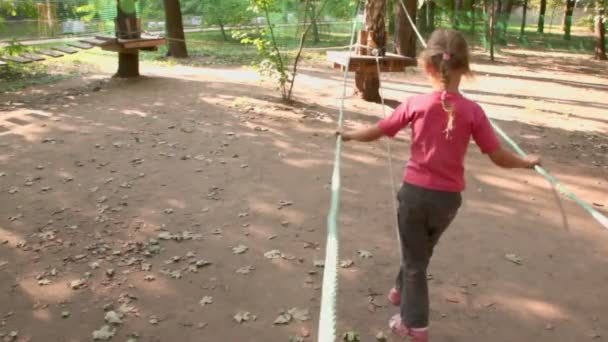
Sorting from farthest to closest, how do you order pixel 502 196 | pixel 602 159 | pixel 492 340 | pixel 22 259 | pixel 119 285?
pixel 602 159 → pixel 502 196 → pixel 22 259 → pixel 119 285 → pixel 492 340

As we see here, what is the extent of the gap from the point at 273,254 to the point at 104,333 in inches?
57.9

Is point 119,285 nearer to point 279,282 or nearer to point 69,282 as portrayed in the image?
point 69,282

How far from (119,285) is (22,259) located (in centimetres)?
102

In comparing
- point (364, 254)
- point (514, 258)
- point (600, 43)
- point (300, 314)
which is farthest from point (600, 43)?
point (300, 314)

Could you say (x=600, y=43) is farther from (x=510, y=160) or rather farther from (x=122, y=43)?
(x=510, y=160)

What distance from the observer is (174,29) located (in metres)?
16.9

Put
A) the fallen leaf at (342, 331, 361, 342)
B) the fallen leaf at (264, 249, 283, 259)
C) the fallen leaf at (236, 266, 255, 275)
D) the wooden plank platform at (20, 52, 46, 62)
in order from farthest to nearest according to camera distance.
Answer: the wooden plank platform at (20, 52, 46, 62), the fallen leaf at (264, 249, 283, 259), the fallen leaf at (236, 266, 255, 275), the fallen leaf at (342, 331, 361, 342)

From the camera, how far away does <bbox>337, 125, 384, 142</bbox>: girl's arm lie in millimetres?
2762

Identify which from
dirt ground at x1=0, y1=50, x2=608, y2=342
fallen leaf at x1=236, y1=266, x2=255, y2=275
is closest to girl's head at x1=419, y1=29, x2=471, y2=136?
dirt ground at x1=0, y1=50, x2=608, y2=342

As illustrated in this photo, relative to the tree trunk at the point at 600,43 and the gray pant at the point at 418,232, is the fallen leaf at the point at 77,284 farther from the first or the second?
the tree trunk at the point at 600,43

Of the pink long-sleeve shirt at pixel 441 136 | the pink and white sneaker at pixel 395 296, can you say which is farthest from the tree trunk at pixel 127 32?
the pink long-sleeve shirt at pixel 441 136

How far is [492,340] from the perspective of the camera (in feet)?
10.8

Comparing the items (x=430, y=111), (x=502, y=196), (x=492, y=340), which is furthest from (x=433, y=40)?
(x=502, y=196)

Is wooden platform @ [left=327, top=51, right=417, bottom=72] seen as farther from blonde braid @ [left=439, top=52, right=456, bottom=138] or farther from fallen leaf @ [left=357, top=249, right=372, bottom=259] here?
blonde braid @ [left=439, top=52, right=456, bottom=138]
